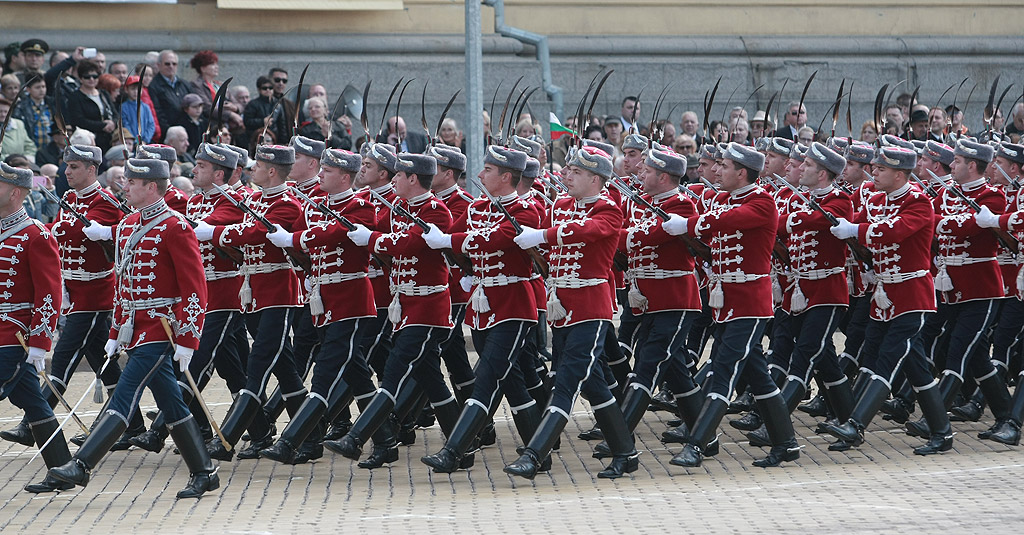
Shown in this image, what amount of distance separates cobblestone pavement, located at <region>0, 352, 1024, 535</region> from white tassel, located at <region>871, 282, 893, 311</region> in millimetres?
847

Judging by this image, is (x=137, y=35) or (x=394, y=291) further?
(x=137, y=35)

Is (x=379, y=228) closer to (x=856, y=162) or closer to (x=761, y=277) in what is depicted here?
(x=761, y=277)

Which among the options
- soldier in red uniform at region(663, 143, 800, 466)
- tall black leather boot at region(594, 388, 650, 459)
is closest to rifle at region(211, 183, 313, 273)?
tall black leather boot at region(594, 388, 650, 459)

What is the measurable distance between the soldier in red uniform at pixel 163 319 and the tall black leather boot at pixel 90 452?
34 mm

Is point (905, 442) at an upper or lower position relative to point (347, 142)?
lower

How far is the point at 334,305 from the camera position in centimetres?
980

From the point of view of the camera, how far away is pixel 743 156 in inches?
379

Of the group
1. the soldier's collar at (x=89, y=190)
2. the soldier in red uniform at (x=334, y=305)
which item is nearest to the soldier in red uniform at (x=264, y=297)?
the soldier in red uniform at (x=334, y=305)

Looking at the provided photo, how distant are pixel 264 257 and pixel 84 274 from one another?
121 centimetres

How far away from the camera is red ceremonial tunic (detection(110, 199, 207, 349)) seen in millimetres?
8789

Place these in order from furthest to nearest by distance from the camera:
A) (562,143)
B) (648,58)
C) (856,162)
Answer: (648,58) < (562,143) < (856,162)

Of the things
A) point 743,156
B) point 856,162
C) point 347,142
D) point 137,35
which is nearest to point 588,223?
point 743,156

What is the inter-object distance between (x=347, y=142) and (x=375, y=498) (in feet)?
21.9

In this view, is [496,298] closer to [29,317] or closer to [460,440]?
[460,440]
